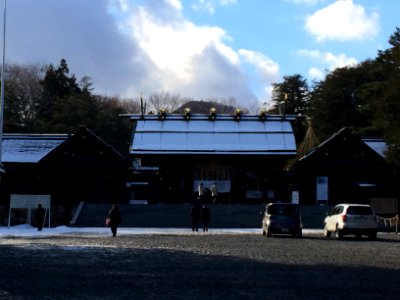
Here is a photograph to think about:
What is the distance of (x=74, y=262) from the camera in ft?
53.0

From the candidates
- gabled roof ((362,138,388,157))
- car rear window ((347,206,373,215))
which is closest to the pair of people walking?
car rear window ((347,206,373,215))

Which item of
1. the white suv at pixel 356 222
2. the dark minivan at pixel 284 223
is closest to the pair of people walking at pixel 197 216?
the dark minivan at pixel 284 223

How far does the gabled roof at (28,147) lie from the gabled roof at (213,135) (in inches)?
329

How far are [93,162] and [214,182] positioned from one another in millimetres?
10282

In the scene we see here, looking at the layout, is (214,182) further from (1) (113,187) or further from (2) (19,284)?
(2) (19,284)

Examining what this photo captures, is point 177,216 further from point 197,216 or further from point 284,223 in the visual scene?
point 284,223

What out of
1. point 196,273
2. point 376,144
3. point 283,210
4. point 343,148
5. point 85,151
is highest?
point 376,144

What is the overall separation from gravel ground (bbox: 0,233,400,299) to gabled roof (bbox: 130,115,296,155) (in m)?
26.8

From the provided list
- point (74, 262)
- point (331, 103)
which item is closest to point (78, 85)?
point (331, 103)

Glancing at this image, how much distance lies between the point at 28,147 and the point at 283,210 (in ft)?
94.3

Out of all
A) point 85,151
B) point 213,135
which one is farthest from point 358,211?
point 85,151

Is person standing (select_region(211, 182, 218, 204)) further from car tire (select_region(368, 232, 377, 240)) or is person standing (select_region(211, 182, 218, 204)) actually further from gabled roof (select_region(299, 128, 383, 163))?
car tire (select_region(368, 232, 377, 240))

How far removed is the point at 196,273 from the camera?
14.1 metres

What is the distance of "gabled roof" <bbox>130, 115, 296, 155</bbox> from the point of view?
47781 mm
